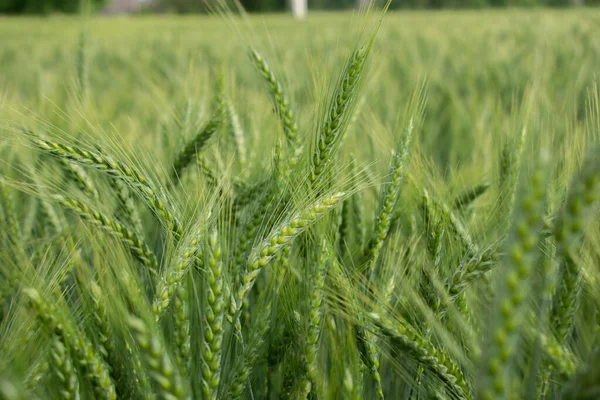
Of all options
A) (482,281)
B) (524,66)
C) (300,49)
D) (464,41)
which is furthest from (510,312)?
(300,49)

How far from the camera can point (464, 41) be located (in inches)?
130

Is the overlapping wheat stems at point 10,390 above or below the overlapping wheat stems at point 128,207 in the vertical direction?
above

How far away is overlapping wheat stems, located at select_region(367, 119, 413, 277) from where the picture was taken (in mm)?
688

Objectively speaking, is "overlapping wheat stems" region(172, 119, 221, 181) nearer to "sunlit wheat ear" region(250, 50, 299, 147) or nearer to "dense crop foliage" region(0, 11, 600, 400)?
"dense crop foliage" region(0, 11, 600, 400)

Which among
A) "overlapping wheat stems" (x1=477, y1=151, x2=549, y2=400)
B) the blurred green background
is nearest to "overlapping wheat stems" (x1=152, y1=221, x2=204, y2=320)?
"overlapping wheat stems" (x1=477, y1=151, x2=549, y2=400)

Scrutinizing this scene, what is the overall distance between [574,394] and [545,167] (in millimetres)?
180

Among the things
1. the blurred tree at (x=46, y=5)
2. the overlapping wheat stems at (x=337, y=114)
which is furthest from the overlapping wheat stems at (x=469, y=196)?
the blurred tree at (x=46, y=5)

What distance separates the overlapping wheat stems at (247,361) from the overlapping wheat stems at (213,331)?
1.4 inches

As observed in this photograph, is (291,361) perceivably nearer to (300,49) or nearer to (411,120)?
(411,120)

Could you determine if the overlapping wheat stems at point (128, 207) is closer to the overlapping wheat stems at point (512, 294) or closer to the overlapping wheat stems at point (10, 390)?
the overlapping wheat stems at point (10, 390)

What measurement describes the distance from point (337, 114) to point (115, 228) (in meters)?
0.34

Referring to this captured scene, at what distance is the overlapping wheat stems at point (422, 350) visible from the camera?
0.55 m

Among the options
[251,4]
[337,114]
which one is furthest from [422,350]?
[251,4]

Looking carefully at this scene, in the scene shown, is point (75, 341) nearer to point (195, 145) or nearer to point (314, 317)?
point (314, 317)
